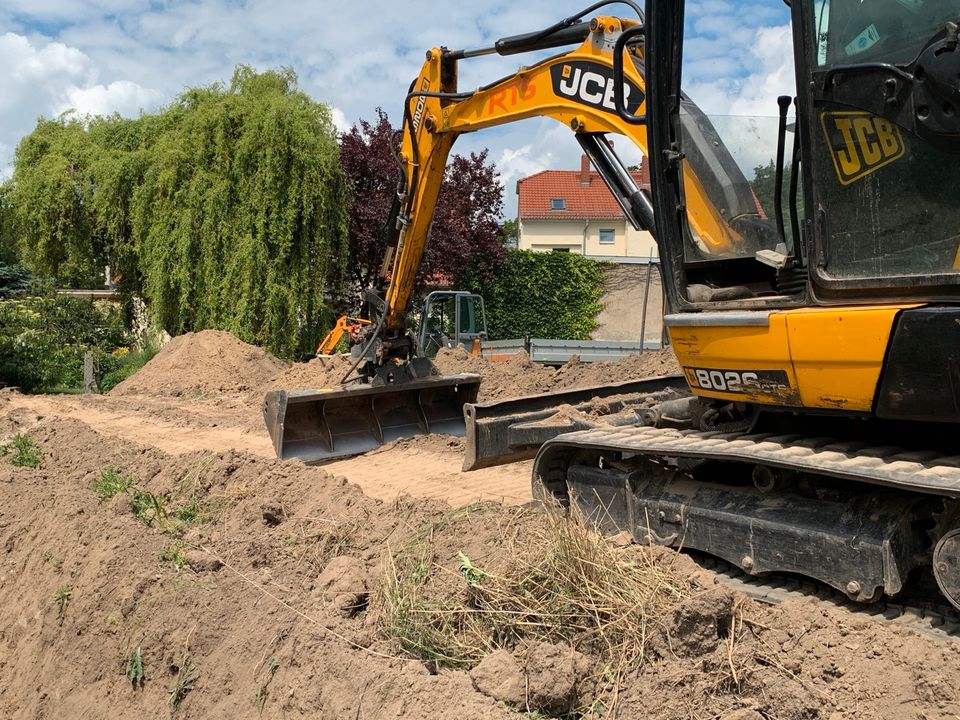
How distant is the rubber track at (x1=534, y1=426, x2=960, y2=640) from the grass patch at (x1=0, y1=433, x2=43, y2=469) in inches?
197

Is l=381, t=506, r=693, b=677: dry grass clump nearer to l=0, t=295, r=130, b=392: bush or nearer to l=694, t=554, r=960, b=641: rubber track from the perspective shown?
l=694, t=554, r=960, b=641: rubber track

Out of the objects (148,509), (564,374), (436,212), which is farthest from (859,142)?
(436,212)

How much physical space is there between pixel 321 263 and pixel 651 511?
14711 mm

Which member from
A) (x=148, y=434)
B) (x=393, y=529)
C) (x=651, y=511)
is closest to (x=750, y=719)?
(x=651, y=511)

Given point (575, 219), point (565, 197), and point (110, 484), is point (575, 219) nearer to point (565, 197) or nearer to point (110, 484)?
point (565, 197)

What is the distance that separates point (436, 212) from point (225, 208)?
576cm

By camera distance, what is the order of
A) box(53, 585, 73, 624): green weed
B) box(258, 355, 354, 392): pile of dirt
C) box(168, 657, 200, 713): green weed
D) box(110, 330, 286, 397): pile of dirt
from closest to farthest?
box(168, 657, 200, 713): green weed < box(53, 585, 73, 624): green weed < box(258, 355, 354, 392): pile of dirt < box(110, 330, 286, 397): pile of dirt

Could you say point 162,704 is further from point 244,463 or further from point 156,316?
point 156,316

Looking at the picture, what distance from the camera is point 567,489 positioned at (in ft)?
16.0

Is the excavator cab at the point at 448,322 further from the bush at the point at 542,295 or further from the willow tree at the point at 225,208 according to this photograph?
the bush at the point at 542,295

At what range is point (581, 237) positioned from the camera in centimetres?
4175

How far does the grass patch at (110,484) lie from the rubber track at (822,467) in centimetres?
329

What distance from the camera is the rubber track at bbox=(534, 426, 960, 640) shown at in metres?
3.18

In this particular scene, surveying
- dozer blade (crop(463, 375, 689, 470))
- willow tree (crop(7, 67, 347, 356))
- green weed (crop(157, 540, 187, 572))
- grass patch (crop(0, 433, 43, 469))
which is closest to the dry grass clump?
green weed (crop(157, 540, 187, 572))
